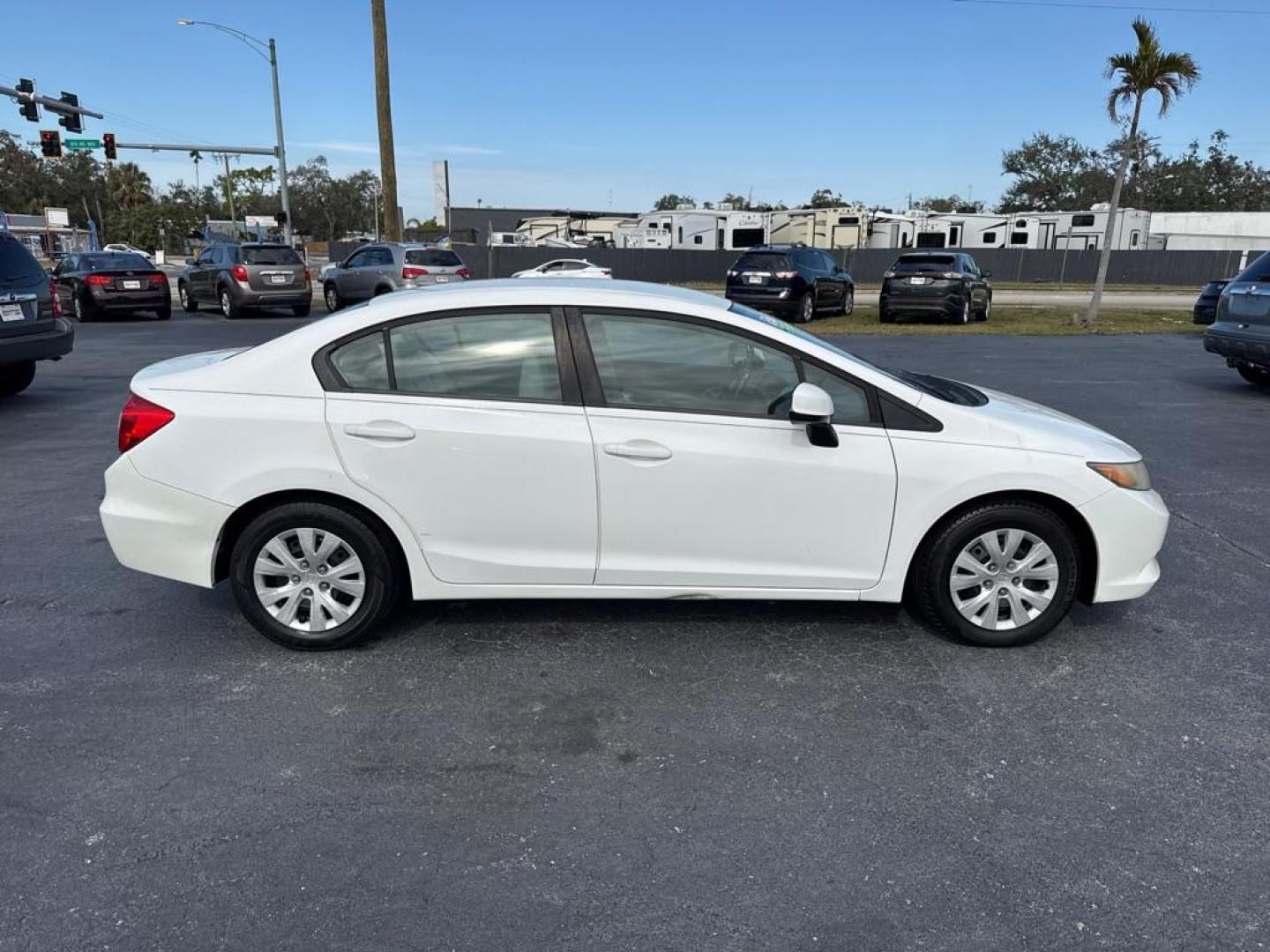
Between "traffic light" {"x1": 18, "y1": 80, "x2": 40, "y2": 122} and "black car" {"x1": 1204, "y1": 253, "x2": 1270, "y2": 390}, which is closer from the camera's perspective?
"black car" {"x1": 1204, "y1": 253, "x2": 1270, "y2": 390}

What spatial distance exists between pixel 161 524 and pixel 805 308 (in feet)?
57.2

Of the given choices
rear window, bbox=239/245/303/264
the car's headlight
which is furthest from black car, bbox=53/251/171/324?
the car's headlight

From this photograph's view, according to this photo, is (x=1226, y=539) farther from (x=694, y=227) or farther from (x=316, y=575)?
(x=694, y=227)

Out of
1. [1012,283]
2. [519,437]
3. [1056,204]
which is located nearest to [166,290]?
[519,437]

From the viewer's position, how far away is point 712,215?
3981 centimetres

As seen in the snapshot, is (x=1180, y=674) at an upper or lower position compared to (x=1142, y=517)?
lower

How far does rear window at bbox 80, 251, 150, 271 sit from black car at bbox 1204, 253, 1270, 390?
1978 cm

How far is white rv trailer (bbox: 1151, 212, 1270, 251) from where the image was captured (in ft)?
168

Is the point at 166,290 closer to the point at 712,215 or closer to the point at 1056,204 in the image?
the point at 712,215

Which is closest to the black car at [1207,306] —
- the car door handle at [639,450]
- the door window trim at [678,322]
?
the door window trim at [678,322]

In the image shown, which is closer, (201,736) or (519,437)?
(201,736)

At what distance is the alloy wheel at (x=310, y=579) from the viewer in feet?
13.0

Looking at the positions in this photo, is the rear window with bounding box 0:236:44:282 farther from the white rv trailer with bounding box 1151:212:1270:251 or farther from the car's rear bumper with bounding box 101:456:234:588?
the white rv trailer with bounding box 1151:212:1270:251

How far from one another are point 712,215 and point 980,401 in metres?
37.2
